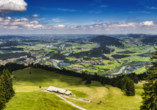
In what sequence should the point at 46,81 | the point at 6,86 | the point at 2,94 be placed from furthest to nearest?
the point at 46,81, the point at 6,86, the point at 2,94

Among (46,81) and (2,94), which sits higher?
(2,94)

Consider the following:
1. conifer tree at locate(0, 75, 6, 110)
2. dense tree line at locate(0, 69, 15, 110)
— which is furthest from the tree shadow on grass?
conifer tree at locate(0, 75, 6, 110)

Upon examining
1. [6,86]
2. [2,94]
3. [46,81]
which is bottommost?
[46,81]

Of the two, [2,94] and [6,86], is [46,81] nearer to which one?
[6,86]

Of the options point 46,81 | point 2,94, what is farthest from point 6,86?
point 46,81

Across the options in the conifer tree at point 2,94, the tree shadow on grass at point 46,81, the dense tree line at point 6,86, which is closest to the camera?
the conifer tree at point 2,94

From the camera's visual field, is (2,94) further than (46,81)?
No

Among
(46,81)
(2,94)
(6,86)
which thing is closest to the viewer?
(2,94)

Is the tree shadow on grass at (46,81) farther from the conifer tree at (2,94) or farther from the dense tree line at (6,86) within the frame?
the conifer tree at (2,94)

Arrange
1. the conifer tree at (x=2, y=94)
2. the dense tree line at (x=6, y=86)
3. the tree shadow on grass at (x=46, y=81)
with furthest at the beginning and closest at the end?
the tree shadow on grass at (x=46, y=81) < the dense tree line at (x=6, y=86) < the conifer tree at (x=2, y=94)

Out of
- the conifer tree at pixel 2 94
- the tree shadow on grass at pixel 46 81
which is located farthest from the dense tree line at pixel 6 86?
the tree shadow on grass at pixel 46 81

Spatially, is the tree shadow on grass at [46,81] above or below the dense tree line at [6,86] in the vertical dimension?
below

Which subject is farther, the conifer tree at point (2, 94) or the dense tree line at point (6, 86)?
the dense tree line at point (6, 86)

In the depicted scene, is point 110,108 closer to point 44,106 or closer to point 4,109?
point 44,106
